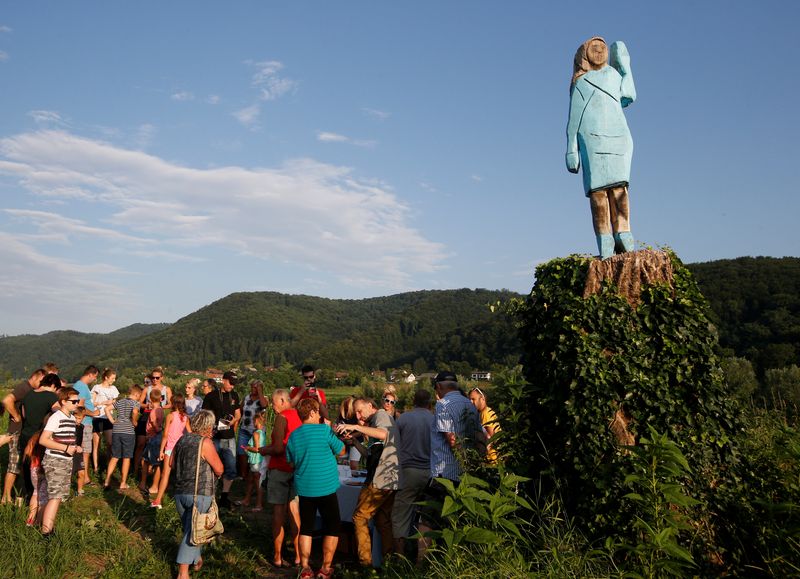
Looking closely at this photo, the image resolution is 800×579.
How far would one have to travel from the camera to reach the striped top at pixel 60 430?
5.91 metres

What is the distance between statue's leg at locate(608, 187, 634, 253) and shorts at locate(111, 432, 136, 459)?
25.0 ft

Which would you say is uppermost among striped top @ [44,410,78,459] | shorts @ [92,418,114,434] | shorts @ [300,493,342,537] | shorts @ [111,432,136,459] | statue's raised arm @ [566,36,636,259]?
→ statue's raised arm @ [566,36,636,259]

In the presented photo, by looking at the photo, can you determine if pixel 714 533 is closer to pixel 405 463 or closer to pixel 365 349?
pixel 405 463

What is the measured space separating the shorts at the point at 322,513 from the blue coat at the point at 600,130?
3900 millimetres

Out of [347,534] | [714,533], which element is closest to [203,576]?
[347,534]

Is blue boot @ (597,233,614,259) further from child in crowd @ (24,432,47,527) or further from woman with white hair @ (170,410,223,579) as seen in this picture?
child in crowd @ (24,432,47,527)

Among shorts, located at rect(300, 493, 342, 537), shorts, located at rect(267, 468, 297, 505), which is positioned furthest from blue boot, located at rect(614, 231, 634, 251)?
shorts, located at rect(267, 468, 297, 505)

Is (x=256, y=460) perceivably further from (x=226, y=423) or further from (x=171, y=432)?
(x=171, y=432)

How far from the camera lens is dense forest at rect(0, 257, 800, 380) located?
98.2ft

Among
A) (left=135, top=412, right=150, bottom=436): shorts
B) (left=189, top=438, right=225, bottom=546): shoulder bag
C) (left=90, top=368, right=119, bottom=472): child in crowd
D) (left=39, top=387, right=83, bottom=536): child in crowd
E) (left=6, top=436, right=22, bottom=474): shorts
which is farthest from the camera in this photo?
(left=135, top=412, right=150, bottom=436): shorts

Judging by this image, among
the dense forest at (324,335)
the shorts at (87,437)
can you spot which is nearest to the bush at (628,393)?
the shorts at (87,437)

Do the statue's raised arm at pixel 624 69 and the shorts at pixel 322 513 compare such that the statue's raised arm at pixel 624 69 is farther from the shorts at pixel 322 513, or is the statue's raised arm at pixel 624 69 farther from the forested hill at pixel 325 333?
the forested hill at pixel 325 333

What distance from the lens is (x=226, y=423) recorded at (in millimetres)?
8227

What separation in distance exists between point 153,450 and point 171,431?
1181mm
